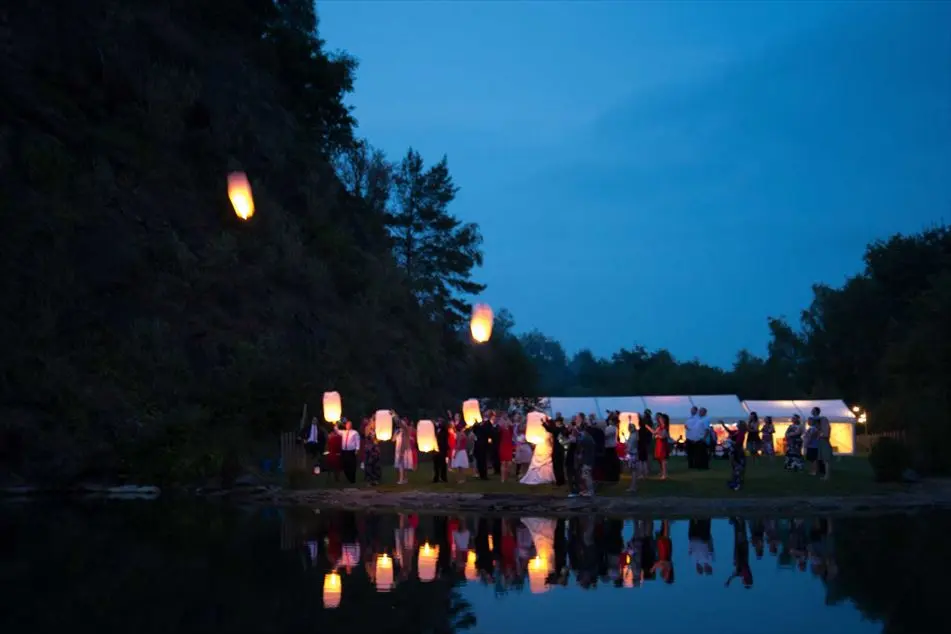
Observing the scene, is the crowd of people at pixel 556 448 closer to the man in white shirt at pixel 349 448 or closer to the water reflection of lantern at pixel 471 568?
the man in white shirt at pixel 349 448

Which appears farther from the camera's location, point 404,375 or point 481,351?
point 481,351

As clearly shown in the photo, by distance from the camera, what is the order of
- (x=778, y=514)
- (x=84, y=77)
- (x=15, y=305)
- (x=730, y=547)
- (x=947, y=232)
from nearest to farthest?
(x=730, y=547) < (x=778, y=514) < (x=15, y=305) < (x=84, y=77) < (x=947, y=232)

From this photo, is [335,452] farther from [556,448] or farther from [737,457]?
[737,457]

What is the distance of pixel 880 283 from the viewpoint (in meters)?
70.8

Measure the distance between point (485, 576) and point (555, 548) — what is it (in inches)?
115

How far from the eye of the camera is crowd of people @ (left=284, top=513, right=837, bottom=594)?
42.7ft

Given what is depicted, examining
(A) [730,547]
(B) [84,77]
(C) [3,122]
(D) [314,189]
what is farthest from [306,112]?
(A) [730,547]

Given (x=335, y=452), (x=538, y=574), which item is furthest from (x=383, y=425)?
(x=538, y=574)

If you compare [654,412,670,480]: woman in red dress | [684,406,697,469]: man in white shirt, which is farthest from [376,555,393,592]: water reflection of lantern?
[684,406,697,469]: man in white shirt

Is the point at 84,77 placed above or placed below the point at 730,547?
above

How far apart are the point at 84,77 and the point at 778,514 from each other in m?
32.8

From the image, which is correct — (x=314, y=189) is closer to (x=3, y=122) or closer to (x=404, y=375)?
(x=404, y=375)

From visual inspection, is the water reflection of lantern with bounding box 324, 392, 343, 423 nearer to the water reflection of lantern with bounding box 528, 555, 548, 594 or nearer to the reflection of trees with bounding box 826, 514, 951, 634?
the reflection of trees with bounding box 826, 514, 951, 634

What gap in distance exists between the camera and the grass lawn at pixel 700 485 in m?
24.1
